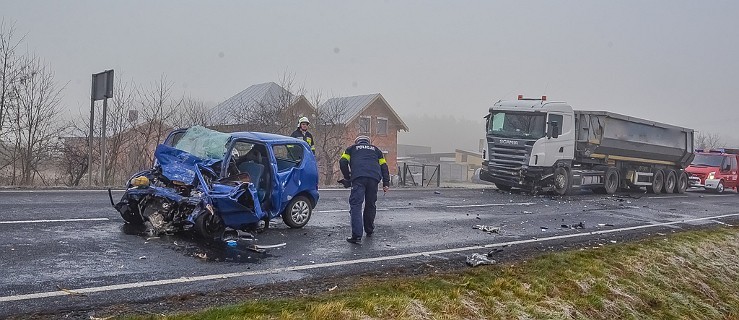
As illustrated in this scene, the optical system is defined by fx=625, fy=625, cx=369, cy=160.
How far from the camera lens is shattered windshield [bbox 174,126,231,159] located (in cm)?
892

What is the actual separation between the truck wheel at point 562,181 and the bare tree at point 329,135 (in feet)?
40.8

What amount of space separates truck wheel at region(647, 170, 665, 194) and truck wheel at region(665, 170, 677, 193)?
1.12 feet

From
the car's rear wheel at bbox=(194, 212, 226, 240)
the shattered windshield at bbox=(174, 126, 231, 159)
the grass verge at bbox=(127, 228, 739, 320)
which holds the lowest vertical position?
the grass verge at bbox=(127, 228, 739, 320)

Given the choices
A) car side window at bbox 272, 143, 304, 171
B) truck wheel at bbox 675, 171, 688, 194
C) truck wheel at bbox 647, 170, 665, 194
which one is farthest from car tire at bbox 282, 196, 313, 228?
truck wheel at bbox 675, 171, 688, 194

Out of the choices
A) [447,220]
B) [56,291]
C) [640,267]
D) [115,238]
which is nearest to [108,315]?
[56,291]

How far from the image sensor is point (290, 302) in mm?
5320

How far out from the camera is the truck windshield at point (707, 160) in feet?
103

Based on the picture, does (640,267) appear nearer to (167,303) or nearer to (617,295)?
(617,295)

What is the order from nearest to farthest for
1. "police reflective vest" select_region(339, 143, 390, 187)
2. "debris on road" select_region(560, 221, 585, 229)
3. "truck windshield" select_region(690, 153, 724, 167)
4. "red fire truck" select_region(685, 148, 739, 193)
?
"police reflective vest" select_region(339, 143, 390, 187), "debris on road" select_region(560, 221, 585, 229), "red fire truck" select_region(685, 148, 739, 193), "truck windshield" select_region(690, 153, 724, 167)

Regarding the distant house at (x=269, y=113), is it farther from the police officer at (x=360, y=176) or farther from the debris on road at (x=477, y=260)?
the debris on road at (x=477, y=260)

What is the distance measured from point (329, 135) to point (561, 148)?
48.0 ft

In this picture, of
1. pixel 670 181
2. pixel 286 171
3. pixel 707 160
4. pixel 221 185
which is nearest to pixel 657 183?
pixel 670 181

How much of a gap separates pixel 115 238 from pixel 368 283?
3.64 metres

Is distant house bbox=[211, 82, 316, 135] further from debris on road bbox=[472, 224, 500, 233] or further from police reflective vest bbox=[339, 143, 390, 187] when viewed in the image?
police reflective vest bbox=[339, 143, 390, 187]
